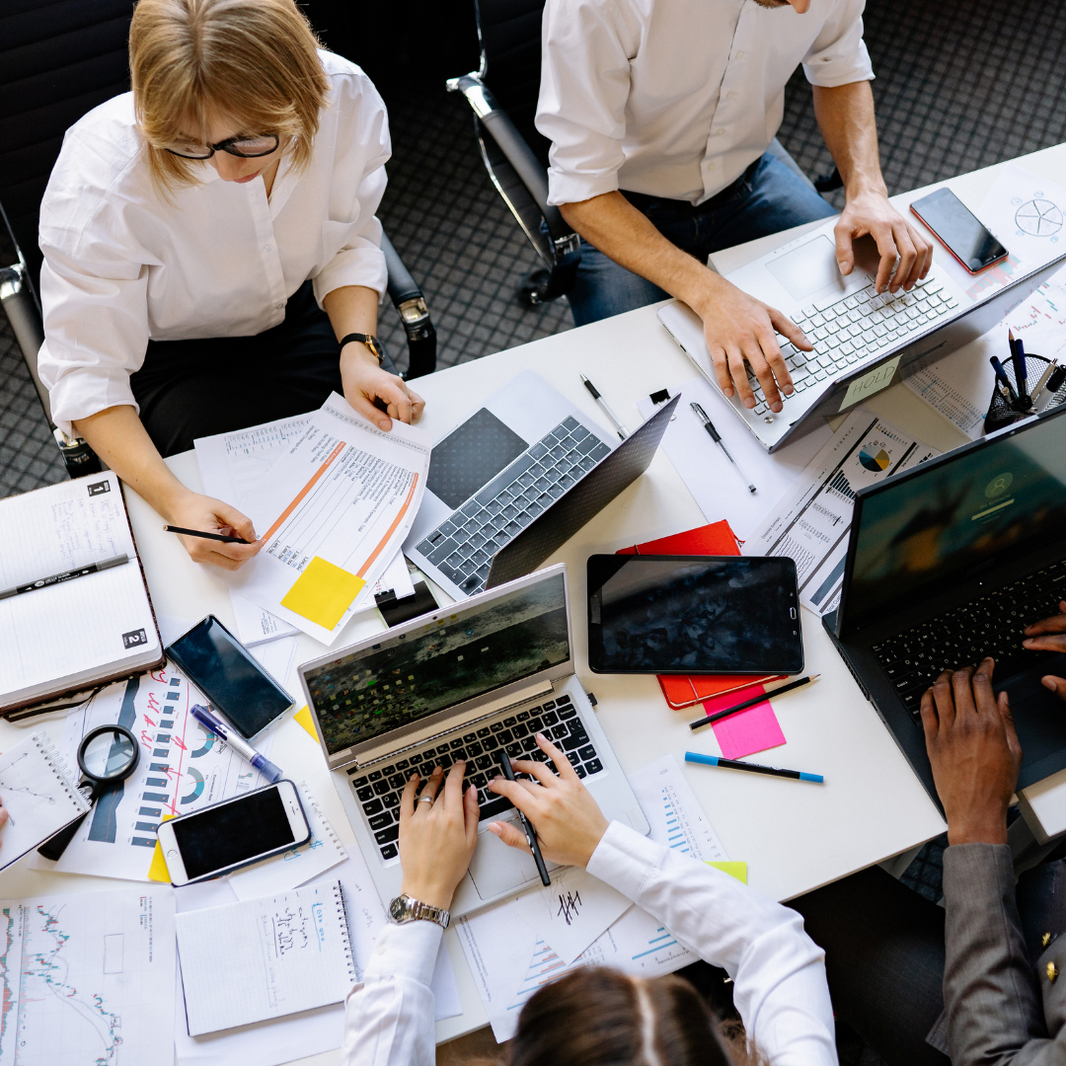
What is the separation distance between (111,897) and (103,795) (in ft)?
0.41

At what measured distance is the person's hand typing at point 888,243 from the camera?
1.44 m

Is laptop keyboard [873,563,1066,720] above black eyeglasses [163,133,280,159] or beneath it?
beneath

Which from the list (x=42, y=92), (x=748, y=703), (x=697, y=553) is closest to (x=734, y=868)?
(x=748, y=703)

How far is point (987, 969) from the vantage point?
44.0 inches

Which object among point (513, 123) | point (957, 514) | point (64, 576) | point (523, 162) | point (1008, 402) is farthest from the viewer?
point (513, 123)

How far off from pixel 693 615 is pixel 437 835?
1.47 ft

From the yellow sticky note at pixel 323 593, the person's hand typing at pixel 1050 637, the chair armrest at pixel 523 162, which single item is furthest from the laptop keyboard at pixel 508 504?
the person's hand typing at pixel 1050 637

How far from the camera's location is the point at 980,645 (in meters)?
1.28

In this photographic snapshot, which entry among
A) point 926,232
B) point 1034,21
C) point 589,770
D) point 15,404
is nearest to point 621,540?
point 589,770

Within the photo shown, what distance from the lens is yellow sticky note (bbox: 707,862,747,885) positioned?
45.4 inches

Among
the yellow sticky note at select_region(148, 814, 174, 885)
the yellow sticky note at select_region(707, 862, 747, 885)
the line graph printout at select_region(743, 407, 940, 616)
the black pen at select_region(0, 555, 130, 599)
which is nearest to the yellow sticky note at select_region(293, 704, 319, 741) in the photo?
the yellow sticky note at select_region(148, 814, 174, 885)

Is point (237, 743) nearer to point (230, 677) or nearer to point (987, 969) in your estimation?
point (230, 677)

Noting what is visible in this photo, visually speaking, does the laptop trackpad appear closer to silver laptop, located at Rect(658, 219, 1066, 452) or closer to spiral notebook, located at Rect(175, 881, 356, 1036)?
spiral notebook, located at Rect(175, 881, 356, 1036)

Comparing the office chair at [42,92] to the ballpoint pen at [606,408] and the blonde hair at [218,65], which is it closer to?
the blonde hair at [218,65]
